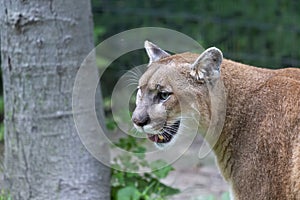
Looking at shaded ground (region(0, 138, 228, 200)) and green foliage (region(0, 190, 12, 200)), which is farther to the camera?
shaded ground (region(0, 138, 228, 200))

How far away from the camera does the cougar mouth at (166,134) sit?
4.59m

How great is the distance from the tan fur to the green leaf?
1200mm

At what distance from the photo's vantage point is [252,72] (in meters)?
4.79

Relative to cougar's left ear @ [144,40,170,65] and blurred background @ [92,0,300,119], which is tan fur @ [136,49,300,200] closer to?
cougar's left ear @ [144,40,170,65]

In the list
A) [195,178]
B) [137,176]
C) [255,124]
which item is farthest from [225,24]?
[255,124]

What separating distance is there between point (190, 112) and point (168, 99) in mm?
180

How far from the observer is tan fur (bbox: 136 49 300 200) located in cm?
445

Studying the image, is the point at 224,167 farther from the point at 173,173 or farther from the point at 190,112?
the point at 173,173

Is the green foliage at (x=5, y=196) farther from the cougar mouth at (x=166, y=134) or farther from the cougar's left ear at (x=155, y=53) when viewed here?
the cougar's left ear at (x=155, y=53)

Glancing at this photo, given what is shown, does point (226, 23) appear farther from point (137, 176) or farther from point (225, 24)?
point (137, 176)

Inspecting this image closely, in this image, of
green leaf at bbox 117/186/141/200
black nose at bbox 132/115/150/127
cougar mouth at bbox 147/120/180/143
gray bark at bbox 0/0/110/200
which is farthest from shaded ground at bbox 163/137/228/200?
black nose at bbox 132/115/150/127

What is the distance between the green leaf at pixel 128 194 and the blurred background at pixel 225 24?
3847 millimetres

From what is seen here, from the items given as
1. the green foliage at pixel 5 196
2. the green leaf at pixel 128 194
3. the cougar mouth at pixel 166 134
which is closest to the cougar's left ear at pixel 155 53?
the cougar mouth at pixel 166 134

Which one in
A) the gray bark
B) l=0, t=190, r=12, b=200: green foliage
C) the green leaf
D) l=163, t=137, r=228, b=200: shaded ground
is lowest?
l=163, t=137, r=228, b=200: shaded ground
